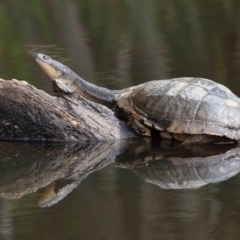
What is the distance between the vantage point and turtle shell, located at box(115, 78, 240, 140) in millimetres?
6762

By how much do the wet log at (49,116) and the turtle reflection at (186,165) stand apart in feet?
2.10

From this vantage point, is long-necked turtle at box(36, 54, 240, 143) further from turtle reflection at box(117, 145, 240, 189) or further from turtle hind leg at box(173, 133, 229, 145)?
turtle reflection at box(117, 145, 240, 189)

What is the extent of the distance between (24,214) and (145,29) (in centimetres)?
895

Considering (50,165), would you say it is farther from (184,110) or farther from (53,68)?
(53,68)

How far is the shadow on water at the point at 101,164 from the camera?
5.67 metres

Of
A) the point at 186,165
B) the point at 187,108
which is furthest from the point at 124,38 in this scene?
the point at 186,165

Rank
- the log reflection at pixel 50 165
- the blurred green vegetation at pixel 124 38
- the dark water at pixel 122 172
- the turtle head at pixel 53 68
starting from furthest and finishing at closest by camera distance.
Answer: the blurred green vegetation at pixel 124 38
the turtle head at pixel 53 68
the log reflection at pixel 50 165
the dark water at pixel 122 172

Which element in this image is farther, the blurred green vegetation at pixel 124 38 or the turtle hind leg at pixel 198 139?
the blurred green vegetation at pixel 124 38

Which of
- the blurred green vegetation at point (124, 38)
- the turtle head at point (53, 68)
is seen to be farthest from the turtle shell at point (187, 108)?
the blurred green vegetation at point (124, 38)

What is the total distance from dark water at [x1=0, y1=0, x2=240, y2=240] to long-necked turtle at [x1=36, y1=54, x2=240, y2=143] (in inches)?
7.0

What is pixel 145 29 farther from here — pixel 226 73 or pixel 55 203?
pixel 55 203

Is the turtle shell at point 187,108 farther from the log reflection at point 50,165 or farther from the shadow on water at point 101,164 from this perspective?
the log reflection at point 50,165

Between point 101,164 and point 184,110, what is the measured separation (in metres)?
1.08

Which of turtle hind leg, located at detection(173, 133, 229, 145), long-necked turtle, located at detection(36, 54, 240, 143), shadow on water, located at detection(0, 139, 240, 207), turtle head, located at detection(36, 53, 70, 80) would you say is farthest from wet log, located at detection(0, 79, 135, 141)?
turtle head, located at detection(36, 53, 70, 80)
